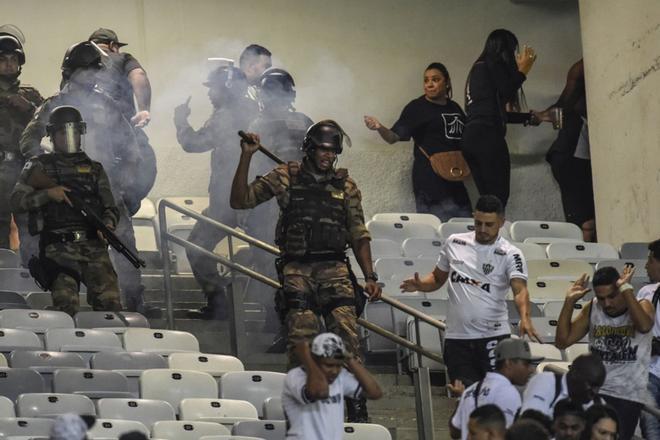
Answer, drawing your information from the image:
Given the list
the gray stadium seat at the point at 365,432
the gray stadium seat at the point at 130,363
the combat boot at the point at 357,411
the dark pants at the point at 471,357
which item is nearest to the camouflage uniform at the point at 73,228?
the gray stadium seat at the point at 130,363

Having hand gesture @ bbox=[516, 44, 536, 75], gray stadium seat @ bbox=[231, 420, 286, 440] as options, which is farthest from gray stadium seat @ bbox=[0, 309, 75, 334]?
hand gesture @ bbox=[516, 44, 536, 75]

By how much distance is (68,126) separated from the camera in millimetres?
12859

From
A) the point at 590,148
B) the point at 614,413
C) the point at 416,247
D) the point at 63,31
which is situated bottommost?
the point at 614,413

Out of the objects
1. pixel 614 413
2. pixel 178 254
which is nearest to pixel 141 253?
pixel 178 254

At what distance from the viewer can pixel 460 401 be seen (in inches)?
384

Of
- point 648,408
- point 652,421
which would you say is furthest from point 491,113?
point 648,408

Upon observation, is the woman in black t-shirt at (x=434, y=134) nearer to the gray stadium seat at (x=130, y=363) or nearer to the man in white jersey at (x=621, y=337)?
the gray stadium seat at (x=130, y=363)

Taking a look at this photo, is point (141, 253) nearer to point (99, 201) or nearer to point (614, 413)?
point (99, 201)

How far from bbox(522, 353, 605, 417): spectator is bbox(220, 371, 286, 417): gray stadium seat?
2195 mm

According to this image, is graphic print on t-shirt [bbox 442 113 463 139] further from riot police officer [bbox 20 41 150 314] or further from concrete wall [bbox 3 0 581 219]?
riot police officer [bbox 20 41 150 314]

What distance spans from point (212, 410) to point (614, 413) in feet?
8.90

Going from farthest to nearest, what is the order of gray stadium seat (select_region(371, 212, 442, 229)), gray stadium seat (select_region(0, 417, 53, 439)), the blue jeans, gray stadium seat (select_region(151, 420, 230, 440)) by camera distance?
1. gray stadium seat (select_region(371, 212, 442, 229))
2. the blue jeans
3. gray stadium seat (select_region(151, 420, 230, 440))
4. gray stadium seat (select_region(0, 417, 53, 439))

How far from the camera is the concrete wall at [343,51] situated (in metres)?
18.0

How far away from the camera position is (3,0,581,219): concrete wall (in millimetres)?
18000
